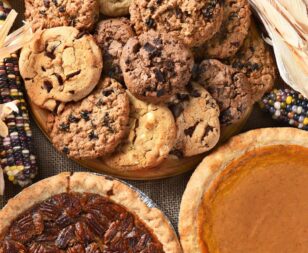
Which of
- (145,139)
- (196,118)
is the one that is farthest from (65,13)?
(196,118)

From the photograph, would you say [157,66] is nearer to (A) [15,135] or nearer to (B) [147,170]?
(B) [147,170]

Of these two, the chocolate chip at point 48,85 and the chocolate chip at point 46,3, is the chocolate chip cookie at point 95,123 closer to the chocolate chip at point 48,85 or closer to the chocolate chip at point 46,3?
the chocolate chip at point 48,85

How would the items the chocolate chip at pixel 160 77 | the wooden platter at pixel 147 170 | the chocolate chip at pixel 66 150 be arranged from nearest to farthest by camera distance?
the chocolate chip at pixel 160 77
the chocolate chip at pixel 66 150
the wooden platter at pixel 147 170

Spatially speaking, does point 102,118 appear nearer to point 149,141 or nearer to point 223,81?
point 149,141

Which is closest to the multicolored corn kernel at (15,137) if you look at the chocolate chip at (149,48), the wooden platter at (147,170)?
the wooden platter at (147,170)

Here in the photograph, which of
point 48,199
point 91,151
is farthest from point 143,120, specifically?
point 48,199
